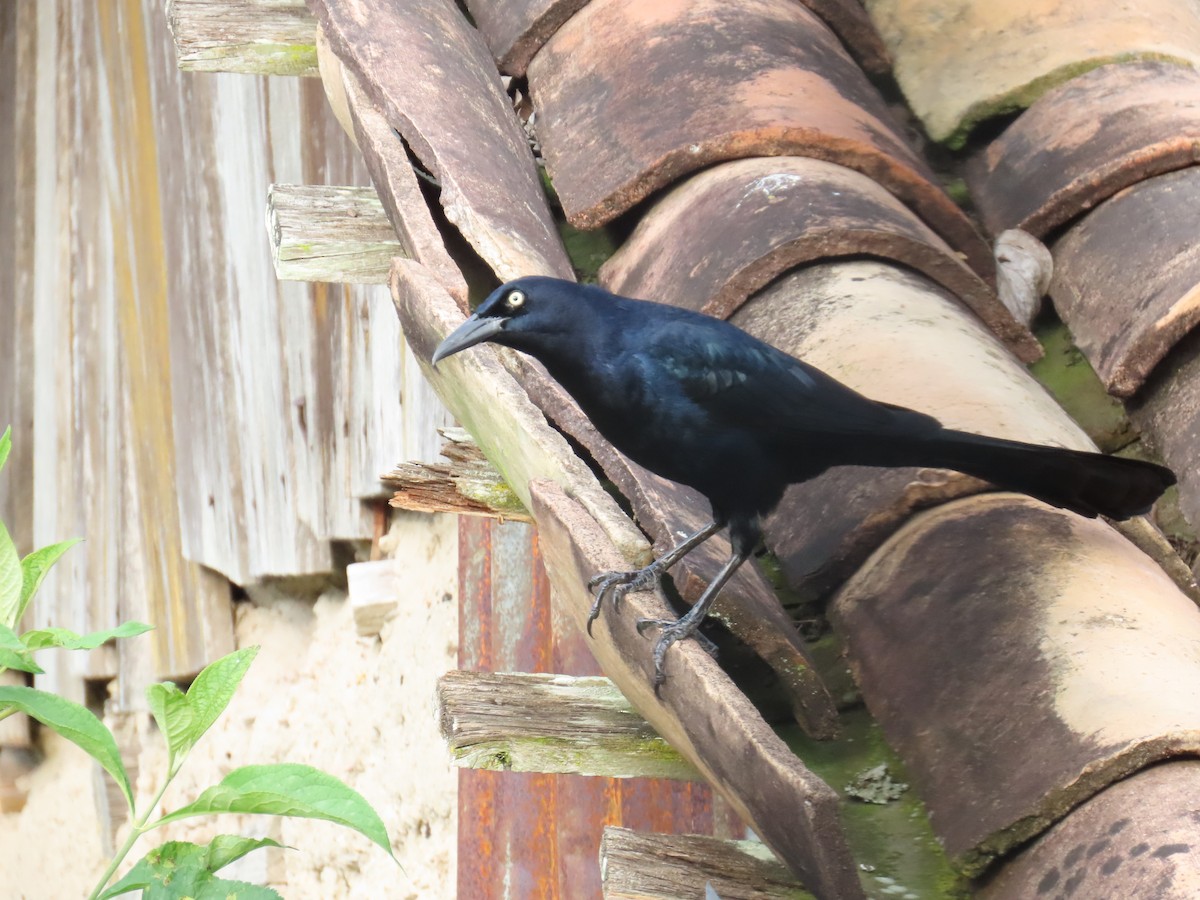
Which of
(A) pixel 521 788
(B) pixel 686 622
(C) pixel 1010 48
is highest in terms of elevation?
(C) pixel 1010 48

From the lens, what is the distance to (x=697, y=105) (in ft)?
8.48

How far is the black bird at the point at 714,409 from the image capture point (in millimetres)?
1925

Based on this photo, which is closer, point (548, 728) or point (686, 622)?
point (686, 622)

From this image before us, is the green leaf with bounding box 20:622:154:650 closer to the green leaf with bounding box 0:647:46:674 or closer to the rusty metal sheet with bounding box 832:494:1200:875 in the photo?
the green leaf with bounding box 0:647:46:674

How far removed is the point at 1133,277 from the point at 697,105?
2.54 feet

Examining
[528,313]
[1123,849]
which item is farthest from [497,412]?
[1123,849]

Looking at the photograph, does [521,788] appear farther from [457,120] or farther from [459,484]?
[457,120]

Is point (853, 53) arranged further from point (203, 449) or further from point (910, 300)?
point (203, 449)

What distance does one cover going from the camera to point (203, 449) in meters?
4.84

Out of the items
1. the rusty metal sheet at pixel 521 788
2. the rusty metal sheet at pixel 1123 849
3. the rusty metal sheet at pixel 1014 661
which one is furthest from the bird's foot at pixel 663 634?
the rusty metal sheet at pixel 521 788

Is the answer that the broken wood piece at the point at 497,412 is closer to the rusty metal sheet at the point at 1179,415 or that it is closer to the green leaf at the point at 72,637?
the green leaf at the point at 72,637

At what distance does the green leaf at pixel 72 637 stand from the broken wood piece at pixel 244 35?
5.95 ft

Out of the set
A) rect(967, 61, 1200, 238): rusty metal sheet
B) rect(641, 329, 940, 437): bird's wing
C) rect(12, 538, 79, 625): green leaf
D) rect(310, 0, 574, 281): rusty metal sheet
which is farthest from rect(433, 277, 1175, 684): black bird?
rect(967, 61, 1200, 238): rusty metal sheet

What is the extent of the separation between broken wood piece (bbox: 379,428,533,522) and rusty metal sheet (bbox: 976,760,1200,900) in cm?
96
